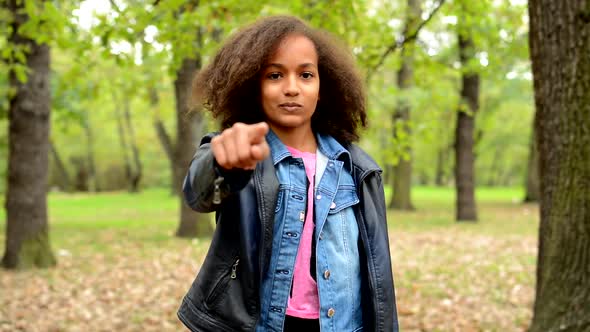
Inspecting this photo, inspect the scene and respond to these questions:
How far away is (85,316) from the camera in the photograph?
542 cm

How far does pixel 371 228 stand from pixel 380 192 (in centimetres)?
18

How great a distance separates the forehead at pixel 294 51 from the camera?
2.00 meters

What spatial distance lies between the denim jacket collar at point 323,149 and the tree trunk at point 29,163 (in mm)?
6276

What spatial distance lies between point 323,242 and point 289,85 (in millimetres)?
570

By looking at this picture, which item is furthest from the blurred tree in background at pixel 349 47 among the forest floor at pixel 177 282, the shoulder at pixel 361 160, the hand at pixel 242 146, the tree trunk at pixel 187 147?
the forest floor at pixel 177 282

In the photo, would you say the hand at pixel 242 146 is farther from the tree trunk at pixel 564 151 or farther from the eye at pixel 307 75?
the tree trunk at pixel 564 151

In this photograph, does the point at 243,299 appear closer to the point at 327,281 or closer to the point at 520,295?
the point at 327,281

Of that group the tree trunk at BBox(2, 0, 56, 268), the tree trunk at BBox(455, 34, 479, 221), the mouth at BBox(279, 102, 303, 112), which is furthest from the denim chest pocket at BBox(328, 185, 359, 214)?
the tree trunk at BBox(455, 34, 479, 221)

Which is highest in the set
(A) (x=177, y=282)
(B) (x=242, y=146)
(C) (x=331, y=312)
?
(B) (x=242, y=146)

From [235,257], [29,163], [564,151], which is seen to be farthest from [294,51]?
[29,163]

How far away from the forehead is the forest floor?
3.65 meters

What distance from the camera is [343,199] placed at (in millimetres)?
2010

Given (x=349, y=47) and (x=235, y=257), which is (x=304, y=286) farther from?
(x=349, y=47)

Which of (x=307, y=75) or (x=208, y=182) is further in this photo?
(x=307, y=75)
